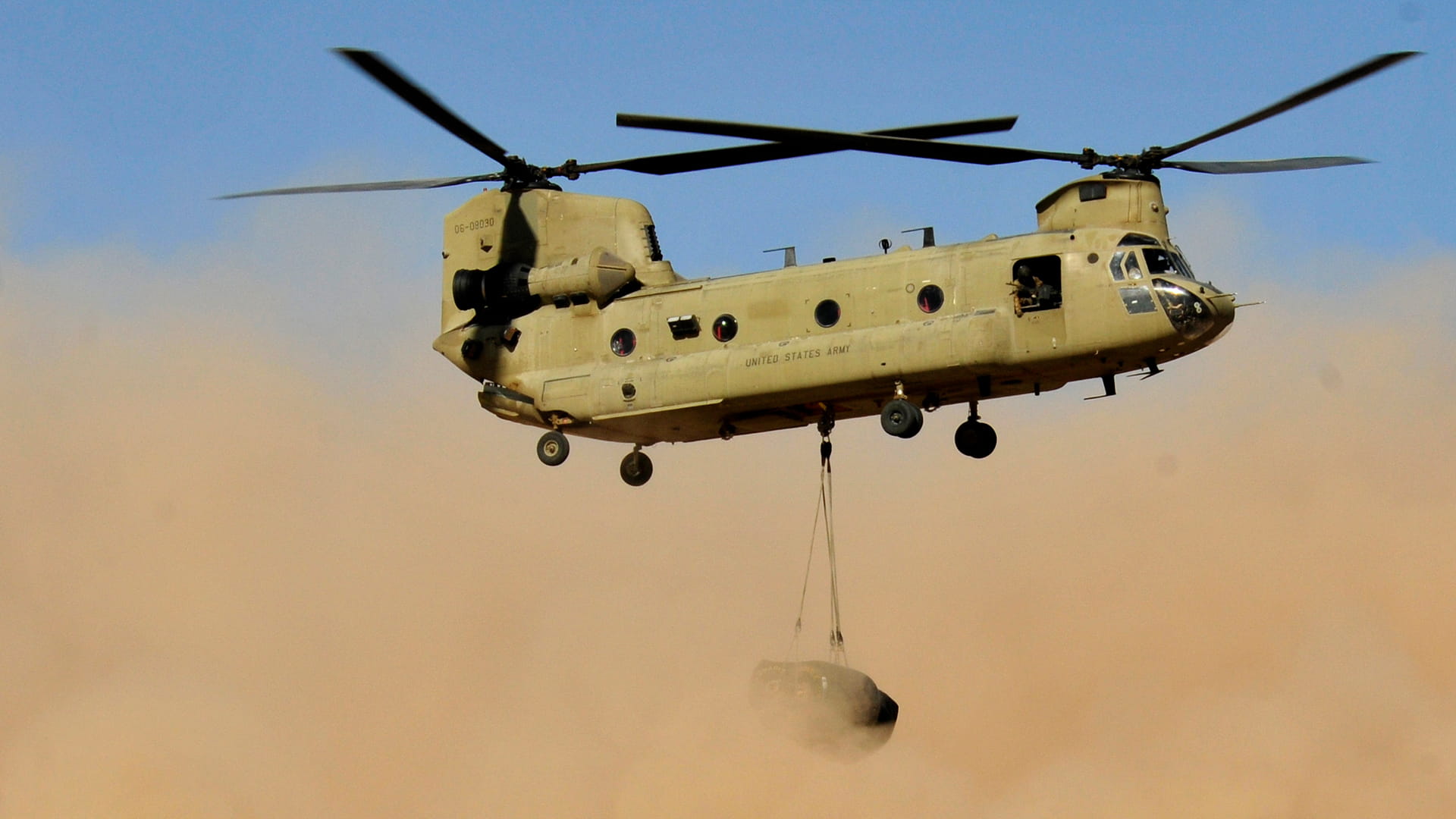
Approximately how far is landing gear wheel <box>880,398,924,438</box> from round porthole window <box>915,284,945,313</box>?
3.70 feet

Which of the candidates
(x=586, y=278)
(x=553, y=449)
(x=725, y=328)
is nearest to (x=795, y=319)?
(x=725, y=328)

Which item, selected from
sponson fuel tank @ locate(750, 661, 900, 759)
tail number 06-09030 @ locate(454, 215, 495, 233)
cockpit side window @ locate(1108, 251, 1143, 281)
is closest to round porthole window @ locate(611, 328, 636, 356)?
tail number 06-09030 @ locate(454, 215, 495, 233)

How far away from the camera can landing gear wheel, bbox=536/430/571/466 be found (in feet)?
92.6

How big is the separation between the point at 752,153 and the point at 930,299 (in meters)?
3.15

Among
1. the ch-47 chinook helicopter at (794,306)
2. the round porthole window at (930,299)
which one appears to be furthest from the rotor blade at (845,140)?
the round porthole window at (930,299)

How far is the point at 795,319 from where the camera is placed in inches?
1057

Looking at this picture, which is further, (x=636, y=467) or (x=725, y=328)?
(x=636, y=467)

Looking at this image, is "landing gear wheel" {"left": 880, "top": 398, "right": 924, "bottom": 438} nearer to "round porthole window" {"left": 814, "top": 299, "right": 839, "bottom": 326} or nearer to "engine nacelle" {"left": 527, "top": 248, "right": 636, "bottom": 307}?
"round porthole window" {"left": 814, "top": 299, "right": 839, "bottom": 326}

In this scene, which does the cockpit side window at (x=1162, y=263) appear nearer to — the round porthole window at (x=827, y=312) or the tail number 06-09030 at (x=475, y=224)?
the round porthole window at (x=827, y=312)

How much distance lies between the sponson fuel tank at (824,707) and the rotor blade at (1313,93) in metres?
7.55

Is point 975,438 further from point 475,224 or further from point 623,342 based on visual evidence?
point 475,224

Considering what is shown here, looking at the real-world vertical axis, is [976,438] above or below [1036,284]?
below

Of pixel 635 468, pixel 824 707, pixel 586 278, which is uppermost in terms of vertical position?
pixel 586 278

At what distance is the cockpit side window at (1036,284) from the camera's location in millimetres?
25484
